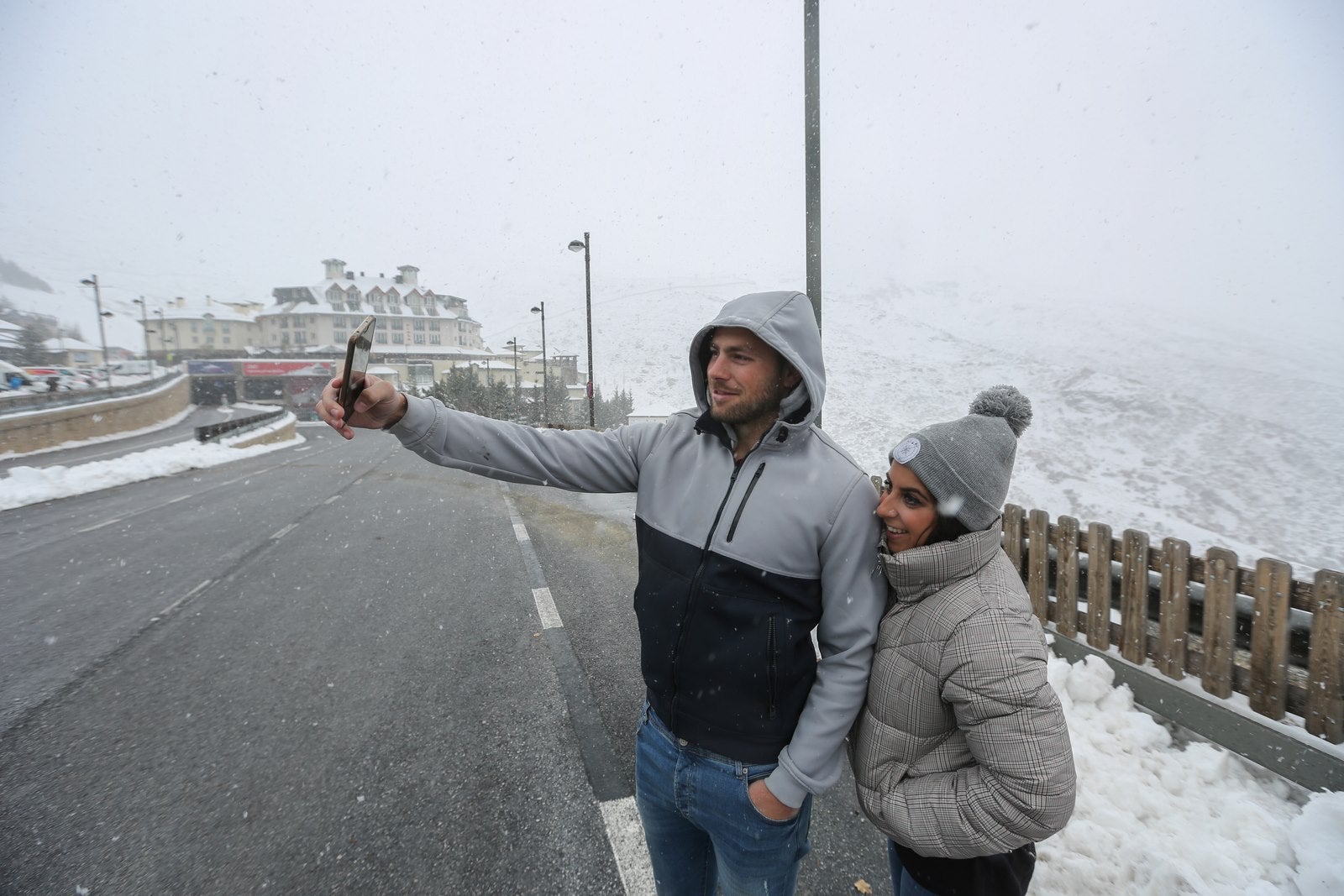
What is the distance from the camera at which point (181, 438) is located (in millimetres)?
29656

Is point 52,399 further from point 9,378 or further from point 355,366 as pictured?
point 355,366

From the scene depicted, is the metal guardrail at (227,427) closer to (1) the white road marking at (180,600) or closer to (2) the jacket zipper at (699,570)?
(1) the white road marking at (180,600)

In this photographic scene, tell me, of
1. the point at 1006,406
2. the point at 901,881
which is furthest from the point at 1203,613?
the point at 901,881

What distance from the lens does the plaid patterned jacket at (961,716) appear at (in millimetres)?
1286

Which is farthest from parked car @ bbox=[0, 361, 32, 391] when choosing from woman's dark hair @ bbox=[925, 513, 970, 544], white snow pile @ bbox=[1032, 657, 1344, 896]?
white snow pile @ bbox=[1032, 657, 1344, 896]

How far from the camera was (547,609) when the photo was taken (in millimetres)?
5676

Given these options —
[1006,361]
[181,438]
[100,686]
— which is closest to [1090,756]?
[100,686]

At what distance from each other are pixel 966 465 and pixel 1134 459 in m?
35.5

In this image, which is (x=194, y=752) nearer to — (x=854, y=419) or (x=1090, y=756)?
(x=1090, y=756)

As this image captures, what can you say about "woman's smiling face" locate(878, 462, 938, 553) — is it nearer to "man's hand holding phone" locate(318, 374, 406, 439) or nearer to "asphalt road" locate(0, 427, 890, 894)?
"man's hand holding phone" locate(318, 374, 406, 439)

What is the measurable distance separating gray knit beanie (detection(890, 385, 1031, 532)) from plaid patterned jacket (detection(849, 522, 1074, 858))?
8cm

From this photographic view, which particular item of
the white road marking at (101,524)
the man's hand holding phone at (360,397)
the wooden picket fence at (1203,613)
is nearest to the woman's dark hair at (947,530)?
the man's hand holding phone at (360,397)

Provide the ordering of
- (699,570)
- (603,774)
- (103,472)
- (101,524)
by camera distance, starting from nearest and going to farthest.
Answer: (699,570) < (603,774) < (101,524) < (103,472)

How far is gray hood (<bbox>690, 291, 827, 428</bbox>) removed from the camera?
1637 millimetres
